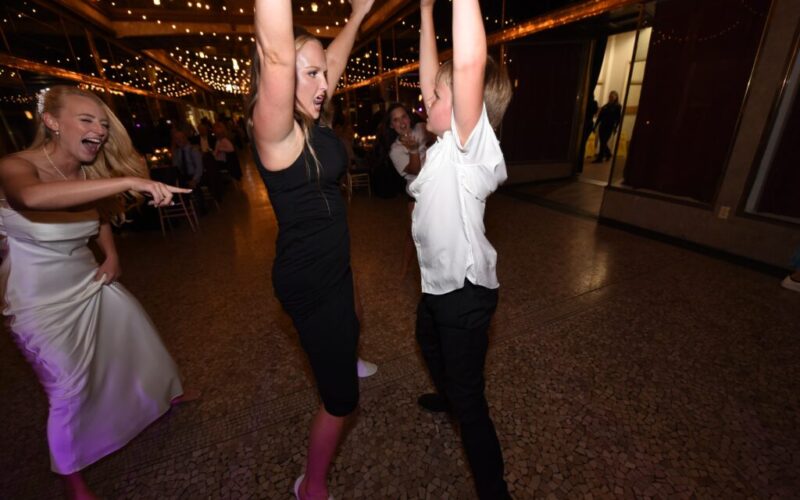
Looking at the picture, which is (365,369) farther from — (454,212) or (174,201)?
(174,201)

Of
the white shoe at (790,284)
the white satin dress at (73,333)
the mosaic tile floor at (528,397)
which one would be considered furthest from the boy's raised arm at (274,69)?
the white shoe at (790,284)

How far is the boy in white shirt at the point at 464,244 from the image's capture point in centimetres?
113

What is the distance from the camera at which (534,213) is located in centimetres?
553

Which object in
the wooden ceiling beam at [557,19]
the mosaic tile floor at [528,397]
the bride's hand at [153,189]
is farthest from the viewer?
the wooden ceiling beam at [557,19]

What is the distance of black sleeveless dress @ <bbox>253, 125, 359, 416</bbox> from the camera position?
3.51ft

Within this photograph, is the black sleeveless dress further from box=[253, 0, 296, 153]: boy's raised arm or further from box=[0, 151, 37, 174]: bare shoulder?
box=[0, 151, 37, 174]: bare shoulder

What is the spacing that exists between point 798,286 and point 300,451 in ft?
13.8

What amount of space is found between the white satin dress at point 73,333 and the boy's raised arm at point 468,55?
1722 mm

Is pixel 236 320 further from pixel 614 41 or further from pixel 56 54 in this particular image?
pixel 614 41

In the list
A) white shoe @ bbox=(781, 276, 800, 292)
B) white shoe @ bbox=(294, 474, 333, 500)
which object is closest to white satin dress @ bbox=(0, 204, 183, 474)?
white shoe @ bbox=(294, 474, 333, 500)

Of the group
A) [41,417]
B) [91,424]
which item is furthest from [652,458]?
[41,417]

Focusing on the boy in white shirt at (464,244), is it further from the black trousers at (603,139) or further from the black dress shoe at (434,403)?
the black trousers at (603,139)

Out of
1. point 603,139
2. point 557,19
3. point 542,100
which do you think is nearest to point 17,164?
point 557,19

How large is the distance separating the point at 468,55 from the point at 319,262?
758 mm
